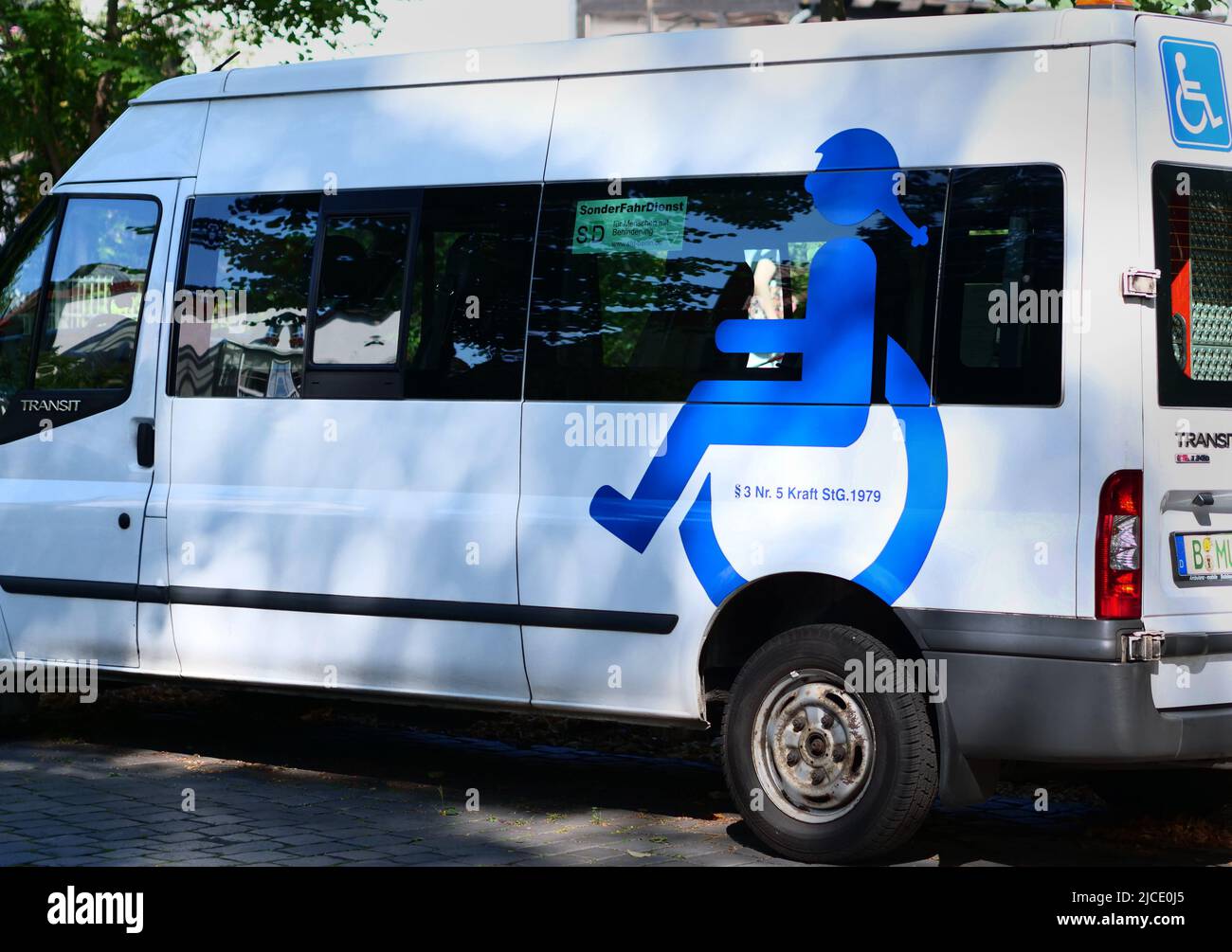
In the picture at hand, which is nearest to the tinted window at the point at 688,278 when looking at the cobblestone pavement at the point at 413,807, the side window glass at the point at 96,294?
the cobblestone pavement at the point at 413,807

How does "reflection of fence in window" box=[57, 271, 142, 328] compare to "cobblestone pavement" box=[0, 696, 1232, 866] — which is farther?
"reflection of fence in window" box=[57, 271, 142, 328]

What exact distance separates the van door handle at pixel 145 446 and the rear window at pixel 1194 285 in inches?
166

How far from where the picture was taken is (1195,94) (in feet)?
19.9

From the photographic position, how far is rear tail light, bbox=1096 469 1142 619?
18.9 feet

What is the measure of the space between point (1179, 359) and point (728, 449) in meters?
1.54

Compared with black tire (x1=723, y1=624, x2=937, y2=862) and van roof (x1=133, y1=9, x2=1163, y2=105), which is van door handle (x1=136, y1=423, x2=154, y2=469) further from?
black tire (x1=723, y1=624, x2=937, y2=862)

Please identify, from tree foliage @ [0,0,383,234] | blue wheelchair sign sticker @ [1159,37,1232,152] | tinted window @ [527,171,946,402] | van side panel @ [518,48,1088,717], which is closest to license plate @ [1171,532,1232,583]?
van side panel @ [518,48,1088,717]

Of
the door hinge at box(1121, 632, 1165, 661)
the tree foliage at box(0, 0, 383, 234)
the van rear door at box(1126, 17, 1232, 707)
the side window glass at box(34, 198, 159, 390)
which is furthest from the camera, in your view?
the tree foliage at box(0, 0, 383, 234)

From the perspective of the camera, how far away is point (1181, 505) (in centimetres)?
593

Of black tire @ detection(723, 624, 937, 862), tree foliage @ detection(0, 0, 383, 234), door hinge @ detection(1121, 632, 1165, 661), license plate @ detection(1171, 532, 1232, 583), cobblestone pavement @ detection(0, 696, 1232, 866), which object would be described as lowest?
cobblestone pavement @ detection(0, 696, 1232, 866)

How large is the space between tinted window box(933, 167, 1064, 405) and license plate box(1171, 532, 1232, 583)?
2.09 ft

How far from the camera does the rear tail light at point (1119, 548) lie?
5.77 m

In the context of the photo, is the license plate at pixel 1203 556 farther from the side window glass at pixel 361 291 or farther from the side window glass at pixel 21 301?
the side window glass at pixel 21 301
